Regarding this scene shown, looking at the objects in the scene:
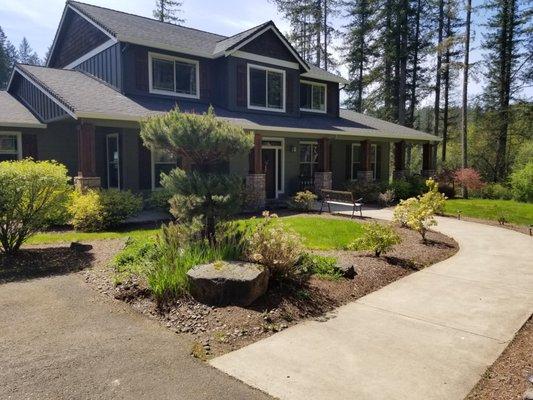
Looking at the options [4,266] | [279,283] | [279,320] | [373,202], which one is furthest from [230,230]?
[373,202]

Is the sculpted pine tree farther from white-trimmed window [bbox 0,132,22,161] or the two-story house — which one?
white-trimmed window [bbox 0,132,22,161]

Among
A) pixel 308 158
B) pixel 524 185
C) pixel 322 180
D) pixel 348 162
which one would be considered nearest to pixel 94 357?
pixel 322 180

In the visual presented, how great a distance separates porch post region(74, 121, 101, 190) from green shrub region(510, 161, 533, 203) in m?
21.4

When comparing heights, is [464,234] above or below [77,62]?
below

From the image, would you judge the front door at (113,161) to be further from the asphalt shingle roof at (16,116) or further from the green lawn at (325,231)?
the green lawn at (325,231)

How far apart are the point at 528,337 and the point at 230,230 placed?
4431mm

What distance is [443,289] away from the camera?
644cm

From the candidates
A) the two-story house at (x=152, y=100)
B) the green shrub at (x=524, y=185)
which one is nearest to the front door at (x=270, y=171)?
the two-story house at (x=152, y=100)

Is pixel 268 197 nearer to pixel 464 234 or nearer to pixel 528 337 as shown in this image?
pixel 464 234

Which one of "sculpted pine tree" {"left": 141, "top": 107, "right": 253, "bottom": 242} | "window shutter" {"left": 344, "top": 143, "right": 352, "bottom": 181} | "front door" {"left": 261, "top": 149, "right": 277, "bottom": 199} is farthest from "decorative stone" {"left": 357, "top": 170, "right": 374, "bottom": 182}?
"sculpted pine tree" {"left": 141, "top": 107, "right": 253, "bottom": 242}

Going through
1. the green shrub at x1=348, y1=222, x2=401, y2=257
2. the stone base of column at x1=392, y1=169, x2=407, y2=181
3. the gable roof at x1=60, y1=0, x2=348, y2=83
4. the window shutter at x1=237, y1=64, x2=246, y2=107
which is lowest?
the green shrub at x1=348, y1=222, x2=401, y2=257

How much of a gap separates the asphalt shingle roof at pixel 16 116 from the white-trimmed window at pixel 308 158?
11293 mm

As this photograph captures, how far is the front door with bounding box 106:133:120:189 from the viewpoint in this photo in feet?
48.9

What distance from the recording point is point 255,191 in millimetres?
14773
